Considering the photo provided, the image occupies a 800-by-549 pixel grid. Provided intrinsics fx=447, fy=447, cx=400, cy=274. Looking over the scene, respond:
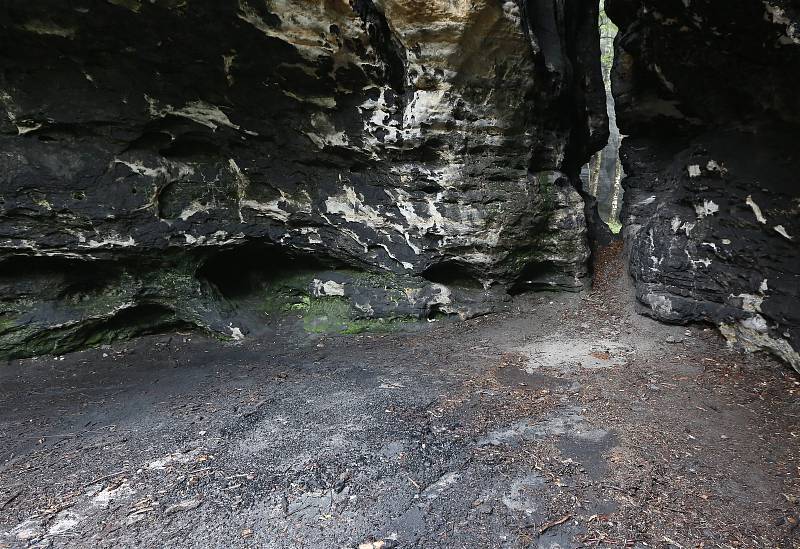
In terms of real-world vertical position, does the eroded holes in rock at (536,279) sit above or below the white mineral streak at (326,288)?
above

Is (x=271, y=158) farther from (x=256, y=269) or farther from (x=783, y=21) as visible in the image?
(x=783, y=21)

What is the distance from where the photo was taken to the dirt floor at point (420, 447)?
234 centimetres

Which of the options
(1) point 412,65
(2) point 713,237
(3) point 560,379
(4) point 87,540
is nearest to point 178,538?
(4) point 87,540

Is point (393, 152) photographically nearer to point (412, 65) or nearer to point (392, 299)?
point (412, 65)

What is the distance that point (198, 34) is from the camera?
4.27 m

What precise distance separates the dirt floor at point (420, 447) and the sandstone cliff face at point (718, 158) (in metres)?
0.43

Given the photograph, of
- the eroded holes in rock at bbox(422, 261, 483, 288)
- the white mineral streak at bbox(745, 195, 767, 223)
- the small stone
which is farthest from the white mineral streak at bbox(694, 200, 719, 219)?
the small stone

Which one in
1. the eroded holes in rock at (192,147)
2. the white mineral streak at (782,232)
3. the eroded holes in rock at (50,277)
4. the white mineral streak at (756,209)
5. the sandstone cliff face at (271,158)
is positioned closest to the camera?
the white mineral streak at (782,232)

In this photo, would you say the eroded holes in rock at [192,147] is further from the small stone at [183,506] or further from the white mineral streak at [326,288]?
the small stone at [183,506]

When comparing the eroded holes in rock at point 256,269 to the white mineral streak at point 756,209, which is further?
the eroded holes in rock at point 256,269

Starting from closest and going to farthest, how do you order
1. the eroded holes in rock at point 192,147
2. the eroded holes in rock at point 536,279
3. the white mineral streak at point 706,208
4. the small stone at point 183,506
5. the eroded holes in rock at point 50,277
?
the small stone at point 183,506 < the white mineral streak at point 706,208 < the eroded holes in rock at point 50,277 < the eroded holes in rock at point 192,147 < the eroded holes in rock at point 536,279

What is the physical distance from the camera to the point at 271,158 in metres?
5.48

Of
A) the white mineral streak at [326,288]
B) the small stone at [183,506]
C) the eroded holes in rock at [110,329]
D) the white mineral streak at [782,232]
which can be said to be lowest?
the eroded holes in rock at [110,329]

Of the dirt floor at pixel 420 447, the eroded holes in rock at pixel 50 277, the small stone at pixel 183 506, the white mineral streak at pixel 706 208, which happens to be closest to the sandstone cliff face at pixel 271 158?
the eroded holes in rock at pixel 50 277
